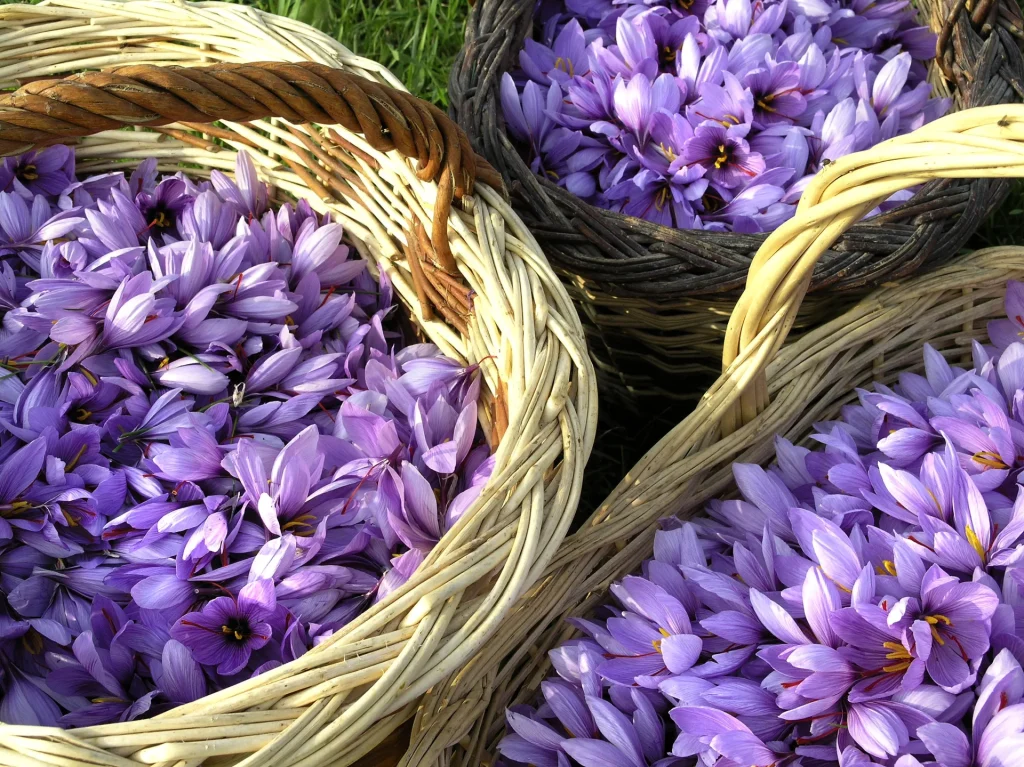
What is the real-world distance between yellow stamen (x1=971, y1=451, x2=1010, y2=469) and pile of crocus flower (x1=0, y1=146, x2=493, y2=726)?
41 cm

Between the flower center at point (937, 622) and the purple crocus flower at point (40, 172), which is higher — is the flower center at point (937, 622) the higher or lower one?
the lower one

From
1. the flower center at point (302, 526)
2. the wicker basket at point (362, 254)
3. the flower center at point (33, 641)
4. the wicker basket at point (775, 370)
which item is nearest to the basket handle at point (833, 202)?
the wicker basket at point (775, 370)

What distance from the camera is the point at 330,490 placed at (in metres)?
0.77

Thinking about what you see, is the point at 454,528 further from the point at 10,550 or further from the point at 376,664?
the point at 10,550

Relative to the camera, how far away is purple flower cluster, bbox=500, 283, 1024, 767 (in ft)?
2.09

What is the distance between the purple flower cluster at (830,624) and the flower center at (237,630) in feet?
0.66

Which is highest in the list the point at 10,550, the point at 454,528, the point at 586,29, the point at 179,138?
the point at 586,29

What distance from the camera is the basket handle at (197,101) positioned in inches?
27.5

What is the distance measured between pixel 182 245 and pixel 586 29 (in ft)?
2.18

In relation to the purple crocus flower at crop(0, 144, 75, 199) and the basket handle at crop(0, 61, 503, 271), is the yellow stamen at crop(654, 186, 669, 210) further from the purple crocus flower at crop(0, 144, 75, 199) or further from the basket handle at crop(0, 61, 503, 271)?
the purple crocus flower at crop(0, 144, 75, 199)

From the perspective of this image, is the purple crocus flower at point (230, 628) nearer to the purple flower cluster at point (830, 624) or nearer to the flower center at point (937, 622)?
the purple flower cluster at point (830, 624)

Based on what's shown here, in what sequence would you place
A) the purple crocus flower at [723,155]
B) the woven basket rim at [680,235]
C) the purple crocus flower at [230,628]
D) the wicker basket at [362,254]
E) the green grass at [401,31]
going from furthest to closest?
1. the green grass at [401,31]
2. the purple crocus flower at [723,155]
3. the woven basket rim at [680,235]
4. the purple crocus flower at [230,628]
5. the wicker basket at [362,254]

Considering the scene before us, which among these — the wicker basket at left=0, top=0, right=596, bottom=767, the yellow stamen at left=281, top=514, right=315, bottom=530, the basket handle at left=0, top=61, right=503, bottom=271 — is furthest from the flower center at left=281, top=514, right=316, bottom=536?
the basket handle at left=0, top=61, right=503, bottom=271

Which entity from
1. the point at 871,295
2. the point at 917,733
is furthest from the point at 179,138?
the point at 917,733
